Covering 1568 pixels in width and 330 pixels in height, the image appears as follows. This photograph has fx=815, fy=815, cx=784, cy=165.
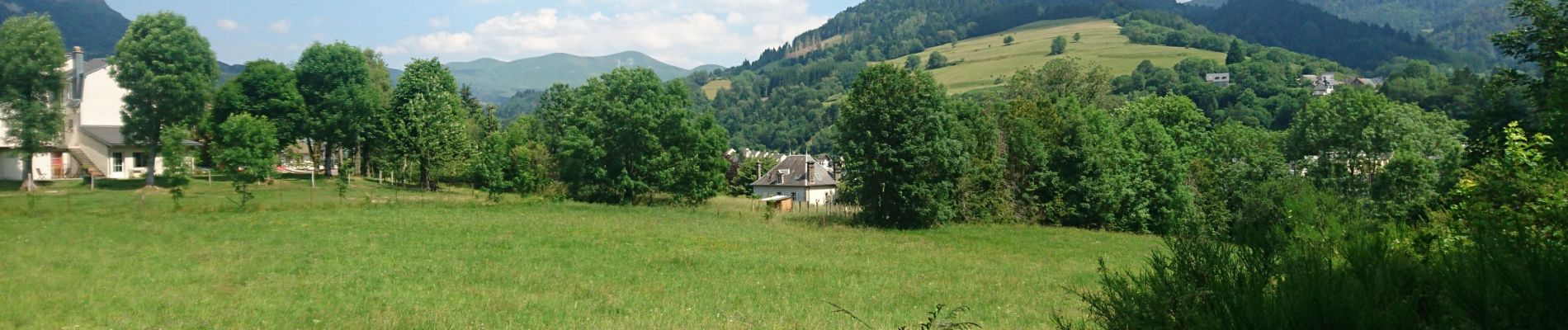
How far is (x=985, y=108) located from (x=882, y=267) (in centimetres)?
2829

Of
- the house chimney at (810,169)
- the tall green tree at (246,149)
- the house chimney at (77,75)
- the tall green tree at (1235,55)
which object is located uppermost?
the tall green tree at (1235,55)

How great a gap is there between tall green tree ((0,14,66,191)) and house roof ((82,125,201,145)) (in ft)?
18.8

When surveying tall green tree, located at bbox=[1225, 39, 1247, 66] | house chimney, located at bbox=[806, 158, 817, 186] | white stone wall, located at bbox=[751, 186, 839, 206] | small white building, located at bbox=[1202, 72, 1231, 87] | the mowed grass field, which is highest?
tall green tree, located at bbox=[1225, 39, 1247, 66]

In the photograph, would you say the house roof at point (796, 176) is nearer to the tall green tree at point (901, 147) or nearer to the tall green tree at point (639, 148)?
the tall green tree at point (639, 148)

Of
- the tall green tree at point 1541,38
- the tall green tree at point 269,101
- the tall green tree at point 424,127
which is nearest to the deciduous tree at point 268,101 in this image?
the tall green tree at point 269,101

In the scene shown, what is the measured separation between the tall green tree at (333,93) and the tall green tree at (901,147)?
114 feet

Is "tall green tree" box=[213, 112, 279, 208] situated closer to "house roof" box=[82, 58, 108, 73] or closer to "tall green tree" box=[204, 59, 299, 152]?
"tall green tree" box=[204, 59, 299, 152]

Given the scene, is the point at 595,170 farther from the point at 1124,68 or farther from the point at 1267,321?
the point at 1124,68

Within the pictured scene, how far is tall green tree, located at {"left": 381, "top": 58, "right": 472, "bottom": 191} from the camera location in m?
52.4

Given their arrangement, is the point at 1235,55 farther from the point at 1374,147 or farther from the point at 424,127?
the point at 424,127

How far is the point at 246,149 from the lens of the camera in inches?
1786

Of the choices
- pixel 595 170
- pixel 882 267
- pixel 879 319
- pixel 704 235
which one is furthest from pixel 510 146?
pixel 879 319

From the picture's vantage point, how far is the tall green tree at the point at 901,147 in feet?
129

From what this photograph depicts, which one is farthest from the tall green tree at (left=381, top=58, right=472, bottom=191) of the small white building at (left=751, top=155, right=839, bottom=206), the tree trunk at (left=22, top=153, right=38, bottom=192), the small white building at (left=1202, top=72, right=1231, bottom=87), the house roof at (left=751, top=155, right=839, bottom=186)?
the small white building at (left=1202, top=72, right=1231, bottom=87)
